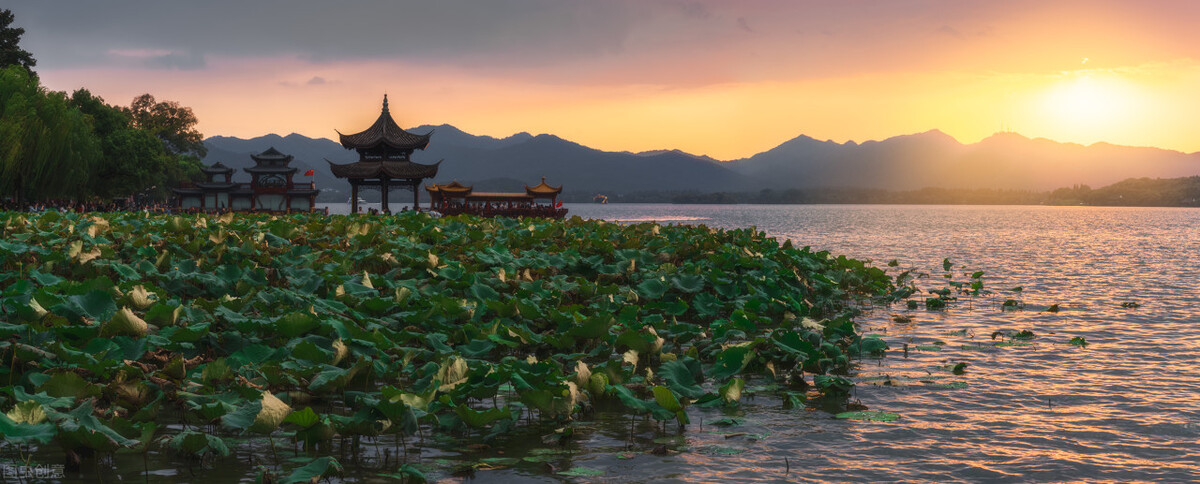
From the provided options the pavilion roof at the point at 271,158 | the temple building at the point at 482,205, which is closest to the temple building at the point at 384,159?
the temple building at the point at 482,205

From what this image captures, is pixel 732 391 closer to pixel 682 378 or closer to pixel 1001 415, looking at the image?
pixel 682 378

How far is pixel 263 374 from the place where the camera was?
503cm

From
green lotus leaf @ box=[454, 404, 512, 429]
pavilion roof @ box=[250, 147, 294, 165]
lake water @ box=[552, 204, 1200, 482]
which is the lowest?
lake water @ box=[552, 204, 1200, 482]

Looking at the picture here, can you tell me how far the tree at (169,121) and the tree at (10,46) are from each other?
71.9 ft

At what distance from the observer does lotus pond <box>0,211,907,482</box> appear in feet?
14.3

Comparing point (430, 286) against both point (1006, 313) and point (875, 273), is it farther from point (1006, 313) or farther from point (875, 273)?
point (1006, 313)

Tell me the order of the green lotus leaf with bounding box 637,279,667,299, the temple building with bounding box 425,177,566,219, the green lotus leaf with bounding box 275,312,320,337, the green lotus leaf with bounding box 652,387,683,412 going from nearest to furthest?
the green lotus leaf with bounding box 652,387,683,412, the green lotus leaf with bounding box 275,312,320,337, the green lotus leaf with bounding box 637,279,667,299, the temple building with bounding box 425,177,566,219

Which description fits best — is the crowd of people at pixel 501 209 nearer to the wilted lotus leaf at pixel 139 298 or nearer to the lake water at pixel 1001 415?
the lake water at pixel 1001 415

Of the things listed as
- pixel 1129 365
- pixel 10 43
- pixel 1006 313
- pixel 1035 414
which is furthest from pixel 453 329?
pixel 10 43

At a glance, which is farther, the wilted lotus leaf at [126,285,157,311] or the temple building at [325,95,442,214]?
the temple building at [325,95,442,214]

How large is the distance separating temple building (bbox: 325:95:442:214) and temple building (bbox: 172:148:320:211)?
52.4 feet

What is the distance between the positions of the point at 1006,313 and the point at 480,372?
12.4 metres

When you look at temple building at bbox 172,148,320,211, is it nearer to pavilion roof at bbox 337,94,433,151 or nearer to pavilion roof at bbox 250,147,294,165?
pavilion roof at bbox 250,147,294,165

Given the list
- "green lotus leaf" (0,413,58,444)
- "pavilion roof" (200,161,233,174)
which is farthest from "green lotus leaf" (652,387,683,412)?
"pavilion roof" (200,161,233,174)
